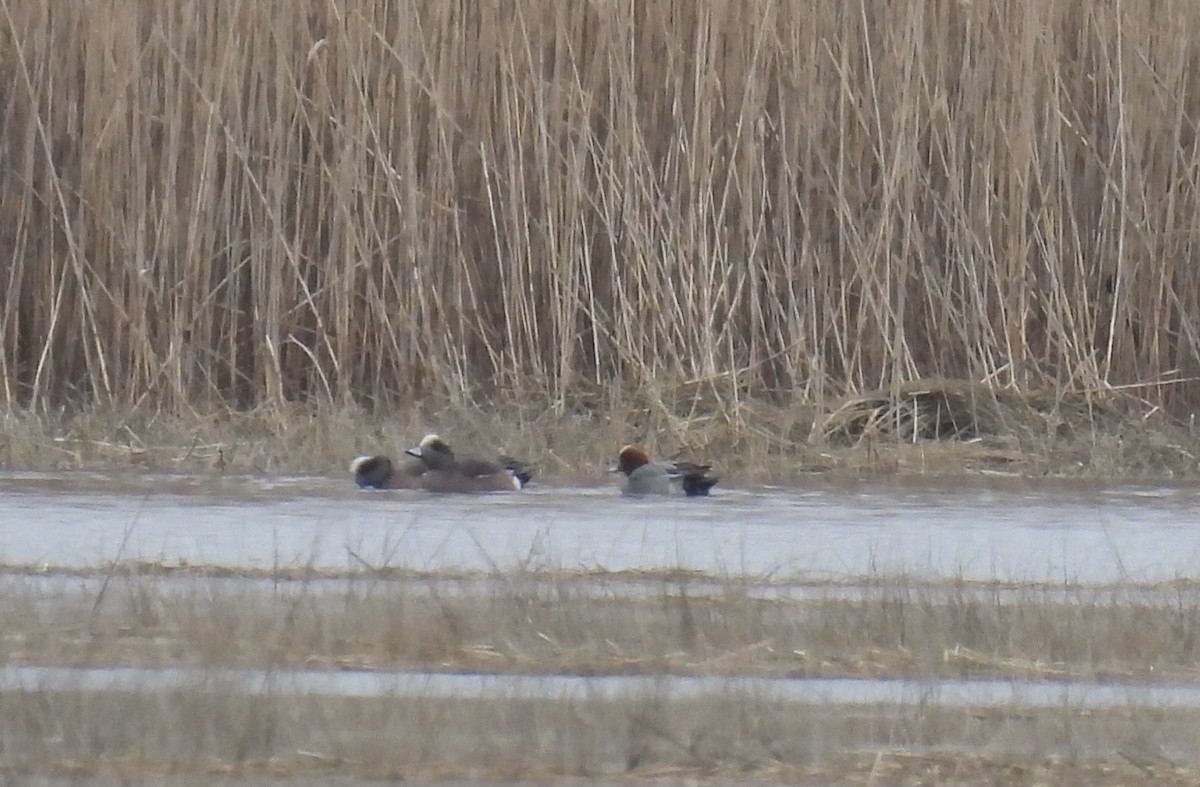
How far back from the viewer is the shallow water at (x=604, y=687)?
3.88 m

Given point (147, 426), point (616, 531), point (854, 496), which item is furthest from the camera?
point (147, 426)

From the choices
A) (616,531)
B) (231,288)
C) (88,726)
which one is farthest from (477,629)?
(231,288)

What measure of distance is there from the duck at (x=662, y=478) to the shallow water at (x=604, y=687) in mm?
2495

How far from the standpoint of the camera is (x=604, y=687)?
4004mm

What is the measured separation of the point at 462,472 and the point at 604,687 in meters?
2.80

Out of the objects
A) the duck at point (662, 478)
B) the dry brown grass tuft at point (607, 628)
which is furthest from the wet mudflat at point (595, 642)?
the duck at point (662, 478)

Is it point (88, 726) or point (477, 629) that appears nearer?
point (88, 726)

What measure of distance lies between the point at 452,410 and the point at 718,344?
1.03 metres

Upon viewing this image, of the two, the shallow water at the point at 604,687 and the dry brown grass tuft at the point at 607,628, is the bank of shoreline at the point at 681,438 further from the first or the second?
the shallow water at the point at 604,687

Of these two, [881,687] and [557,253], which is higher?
[557,253]

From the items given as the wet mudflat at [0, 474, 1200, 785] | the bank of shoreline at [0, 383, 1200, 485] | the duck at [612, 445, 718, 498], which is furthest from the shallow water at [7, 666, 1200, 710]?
the bank of shoreline at [0, 383, 1200, 485]

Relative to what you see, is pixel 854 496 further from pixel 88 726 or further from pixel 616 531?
pixel 88 726

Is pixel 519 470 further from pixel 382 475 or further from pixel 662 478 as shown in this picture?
pixel 662 478

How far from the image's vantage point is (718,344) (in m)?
8.22
